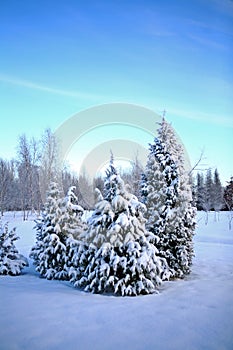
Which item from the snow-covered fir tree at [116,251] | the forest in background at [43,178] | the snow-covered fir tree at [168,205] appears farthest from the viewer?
the forest in background at [43,178]

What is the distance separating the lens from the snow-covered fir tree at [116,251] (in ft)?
20.7

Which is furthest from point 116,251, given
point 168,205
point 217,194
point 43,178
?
point 217,194

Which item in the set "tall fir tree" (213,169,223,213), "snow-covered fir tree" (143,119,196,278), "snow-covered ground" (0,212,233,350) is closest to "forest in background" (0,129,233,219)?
"tall fir tree" (213,169,223,213)

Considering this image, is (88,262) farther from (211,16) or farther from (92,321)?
(211,16)

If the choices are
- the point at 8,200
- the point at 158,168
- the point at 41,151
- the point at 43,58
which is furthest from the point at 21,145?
the point at 43,58

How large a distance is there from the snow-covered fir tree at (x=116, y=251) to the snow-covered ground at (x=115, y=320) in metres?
0.87

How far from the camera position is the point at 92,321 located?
396 centimetres

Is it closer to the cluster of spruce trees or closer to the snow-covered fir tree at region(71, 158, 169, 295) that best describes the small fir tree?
the cluster of spruce trees

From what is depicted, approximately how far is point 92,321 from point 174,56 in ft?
14.2

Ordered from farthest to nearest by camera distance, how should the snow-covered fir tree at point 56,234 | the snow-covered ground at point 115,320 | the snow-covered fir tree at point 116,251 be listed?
1. the snow-covered fir tree at point 56,234
2. the snow-covered fir tree at point 116,251
3. the snow-covered ground at point 115,320

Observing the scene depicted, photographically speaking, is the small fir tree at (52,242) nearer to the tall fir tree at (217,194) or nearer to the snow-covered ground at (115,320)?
the snow-covered ground at (115,320)

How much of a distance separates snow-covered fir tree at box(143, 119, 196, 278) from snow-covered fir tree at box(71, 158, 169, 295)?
2179 mm

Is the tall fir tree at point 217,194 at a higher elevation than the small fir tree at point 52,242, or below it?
higher

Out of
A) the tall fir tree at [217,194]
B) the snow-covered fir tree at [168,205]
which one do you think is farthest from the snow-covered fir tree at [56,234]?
the tall fir tree at [217,194]
